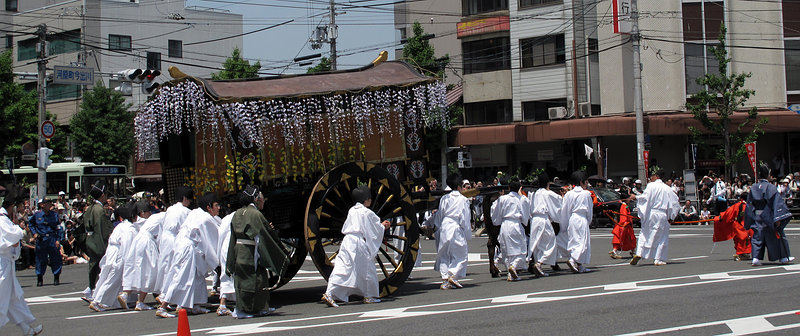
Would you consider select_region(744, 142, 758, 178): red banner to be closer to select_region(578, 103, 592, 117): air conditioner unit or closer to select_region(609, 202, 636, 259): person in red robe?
select_region(578, 103, 592, 117): air conditioner unit

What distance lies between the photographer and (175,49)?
51.9 meters

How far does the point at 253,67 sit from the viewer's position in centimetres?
3900

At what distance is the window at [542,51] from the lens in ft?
117

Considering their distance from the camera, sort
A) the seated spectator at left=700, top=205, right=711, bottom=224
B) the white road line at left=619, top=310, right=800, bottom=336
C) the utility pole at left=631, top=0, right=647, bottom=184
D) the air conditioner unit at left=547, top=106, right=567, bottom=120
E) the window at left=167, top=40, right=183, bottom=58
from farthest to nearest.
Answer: the window at left=167, top=40, right=183, bottom=58
the air conditioner unit at left=547, top=106, right=567, bottom=120
the utility pole at left=631, top=0, right=647, bottom=184
the seated spectator at left=700, top=205, right=711, bottom=224
the white road line at left=619, top=310, right=800, bottom=336

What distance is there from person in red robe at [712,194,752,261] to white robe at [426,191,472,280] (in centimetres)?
529

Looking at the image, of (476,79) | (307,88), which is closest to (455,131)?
(476,79)

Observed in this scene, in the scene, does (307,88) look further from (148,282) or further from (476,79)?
(476,79)

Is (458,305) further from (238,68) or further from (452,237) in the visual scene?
(238,68)

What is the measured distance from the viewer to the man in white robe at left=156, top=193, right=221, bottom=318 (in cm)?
1076

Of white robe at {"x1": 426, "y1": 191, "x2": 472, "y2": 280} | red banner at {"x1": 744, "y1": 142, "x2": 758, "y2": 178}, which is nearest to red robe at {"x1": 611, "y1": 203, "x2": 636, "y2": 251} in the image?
white robe at {"x1": 426, "y1": 191, "x2": 472, "y2": 280}

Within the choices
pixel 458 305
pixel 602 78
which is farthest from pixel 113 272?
pixel 602 78

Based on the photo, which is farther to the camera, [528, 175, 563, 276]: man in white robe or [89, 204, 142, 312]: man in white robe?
[528, 175, 563, 276]: man in white robe

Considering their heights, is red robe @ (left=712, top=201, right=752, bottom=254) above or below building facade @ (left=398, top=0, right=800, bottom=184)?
below

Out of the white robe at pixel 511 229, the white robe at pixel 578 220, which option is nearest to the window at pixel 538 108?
the white robe at pixel 578 220
